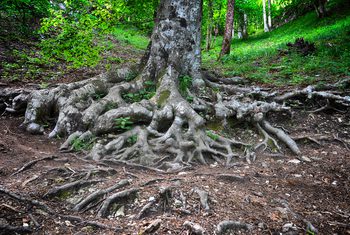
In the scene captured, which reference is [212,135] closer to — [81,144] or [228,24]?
[81,144]

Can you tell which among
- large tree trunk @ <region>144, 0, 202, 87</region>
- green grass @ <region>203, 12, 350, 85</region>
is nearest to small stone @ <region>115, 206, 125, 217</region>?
large tree trunk @ <region>144, 0, 202, 87</region>

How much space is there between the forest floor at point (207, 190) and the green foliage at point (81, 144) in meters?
0.17

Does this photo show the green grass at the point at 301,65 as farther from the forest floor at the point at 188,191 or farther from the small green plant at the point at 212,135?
the small green plant at the point at 212,135

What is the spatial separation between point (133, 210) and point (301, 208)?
221 cm

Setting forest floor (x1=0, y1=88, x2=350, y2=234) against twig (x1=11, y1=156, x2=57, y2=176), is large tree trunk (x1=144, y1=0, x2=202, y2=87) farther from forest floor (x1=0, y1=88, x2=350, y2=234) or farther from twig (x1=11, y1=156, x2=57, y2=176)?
twig (x1=11, y1=156, x2=57, y2=176)

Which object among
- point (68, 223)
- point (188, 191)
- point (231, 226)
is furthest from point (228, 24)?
point (68, 223)

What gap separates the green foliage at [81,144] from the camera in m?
4.87

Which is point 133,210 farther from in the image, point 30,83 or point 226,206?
point 30,83

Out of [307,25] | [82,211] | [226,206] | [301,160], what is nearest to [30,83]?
[82,211]

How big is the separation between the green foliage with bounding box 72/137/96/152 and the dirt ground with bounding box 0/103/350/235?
0.21 metres

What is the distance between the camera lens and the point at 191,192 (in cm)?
356

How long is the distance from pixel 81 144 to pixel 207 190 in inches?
103

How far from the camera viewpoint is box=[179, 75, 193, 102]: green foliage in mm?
6202

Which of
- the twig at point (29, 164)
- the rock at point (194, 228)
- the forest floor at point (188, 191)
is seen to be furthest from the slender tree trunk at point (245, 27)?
the rock at point (194, 228)
